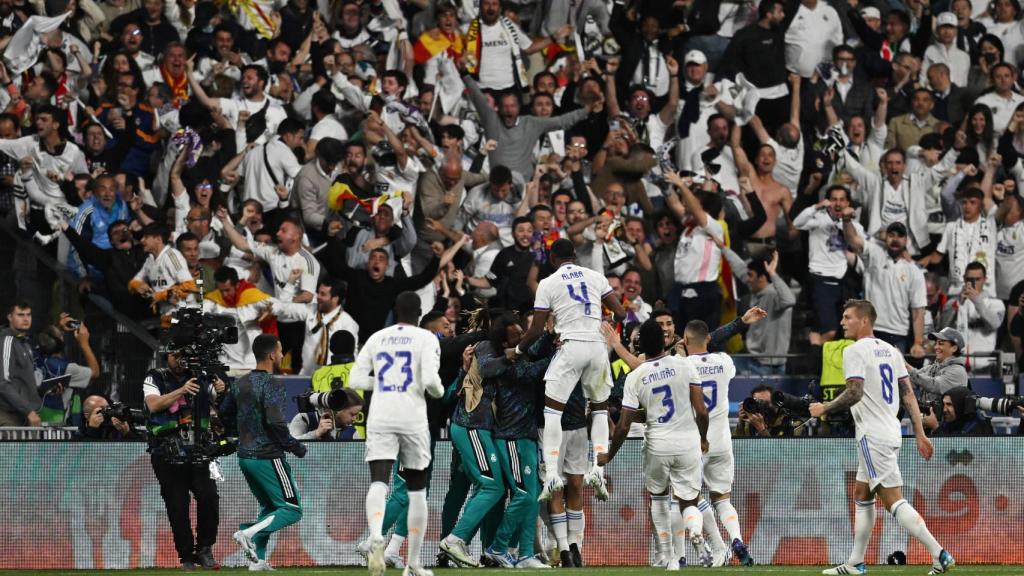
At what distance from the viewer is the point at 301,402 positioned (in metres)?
15.3

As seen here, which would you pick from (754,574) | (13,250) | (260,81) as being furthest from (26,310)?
(754,574)

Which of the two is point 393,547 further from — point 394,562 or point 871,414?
point 871,414

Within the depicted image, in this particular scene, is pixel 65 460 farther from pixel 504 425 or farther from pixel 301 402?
pixel 504 425

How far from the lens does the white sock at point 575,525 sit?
52.5ft

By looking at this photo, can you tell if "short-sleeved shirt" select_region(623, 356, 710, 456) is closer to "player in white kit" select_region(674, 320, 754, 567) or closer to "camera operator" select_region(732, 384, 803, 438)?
"player in white kit" select_region(674, 320, 754, 567)

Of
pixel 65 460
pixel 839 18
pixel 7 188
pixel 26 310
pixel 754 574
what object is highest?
pixel 839 18

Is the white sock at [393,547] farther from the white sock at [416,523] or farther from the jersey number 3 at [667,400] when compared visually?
the jersey number 3 at [667,400]

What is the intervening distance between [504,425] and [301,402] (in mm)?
1870

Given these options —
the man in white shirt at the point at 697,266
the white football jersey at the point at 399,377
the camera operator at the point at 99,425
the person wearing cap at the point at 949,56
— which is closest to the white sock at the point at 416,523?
the white football jersey at the point at 399,377

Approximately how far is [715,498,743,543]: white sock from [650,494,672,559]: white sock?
22.5 inches

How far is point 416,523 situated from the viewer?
13109 millimetres

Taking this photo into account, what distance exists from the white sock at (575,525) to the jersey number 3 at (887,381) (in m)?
3.38

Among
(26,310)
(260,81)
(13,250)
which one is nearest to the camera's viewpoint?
(26,310)

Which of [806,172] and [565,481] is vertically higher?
[806,172]
